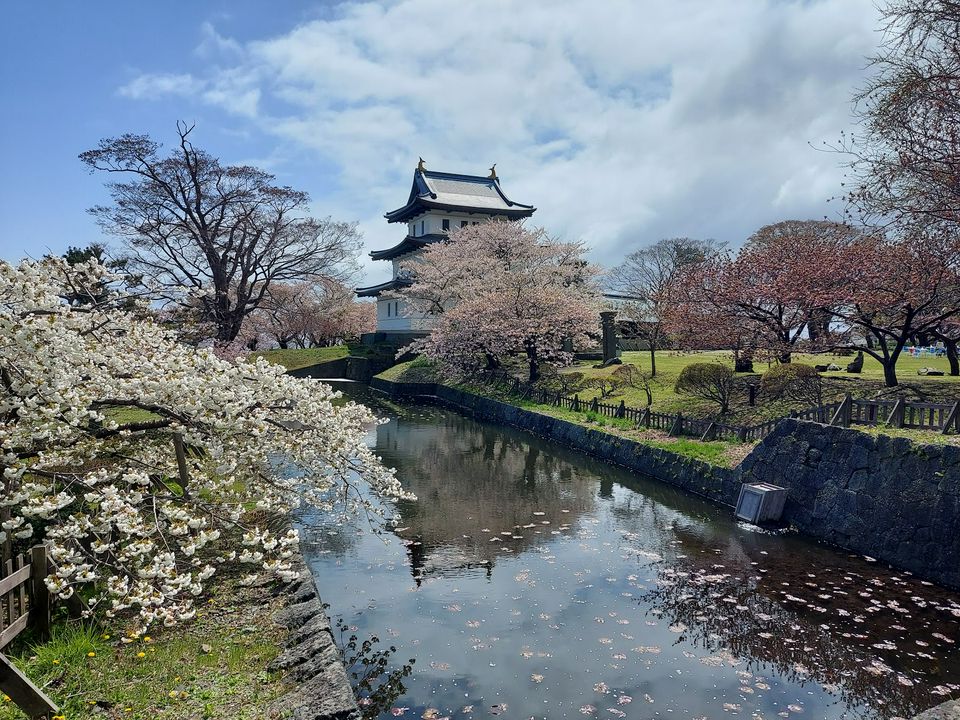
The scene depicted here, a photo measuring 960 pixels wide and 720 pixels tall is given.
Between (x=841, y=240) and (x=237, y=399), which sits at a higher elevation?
(x=841, y=240)

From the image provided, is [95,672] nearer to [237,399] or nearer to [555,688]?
A: [237,399]

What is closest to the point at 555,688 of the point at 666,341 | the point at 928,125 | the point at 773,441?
the point at 773,441

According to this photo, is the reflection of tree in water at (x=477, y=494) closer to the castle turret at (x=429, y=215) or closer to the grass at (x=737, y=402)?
the grass at (x=737, y=402)

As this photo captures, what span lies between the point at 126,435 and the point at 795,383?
686 inches

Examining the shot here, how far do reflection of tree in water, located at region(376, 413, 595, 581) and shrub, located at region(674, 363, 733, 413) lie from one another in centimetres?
503

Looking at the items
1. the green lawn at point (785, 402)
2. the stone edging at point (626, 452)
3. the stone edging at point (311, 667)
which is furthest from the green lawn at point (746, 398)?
the stone edging at point (311, 667)

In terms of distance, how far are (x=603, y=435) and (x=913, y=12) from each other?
13.0 metres

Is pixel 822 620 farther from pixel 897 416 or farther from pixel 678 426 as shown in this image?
pixel 678 426

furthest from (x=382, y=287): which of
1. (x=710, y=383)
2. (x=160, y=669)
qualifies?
(x=160, y=669)

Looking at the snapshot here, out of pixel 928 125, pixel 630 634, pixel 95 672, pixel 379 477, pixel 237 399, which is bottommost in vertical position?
pixel 630 634

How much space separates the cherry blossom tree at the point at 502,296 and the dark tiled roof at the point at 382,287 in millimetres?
2523

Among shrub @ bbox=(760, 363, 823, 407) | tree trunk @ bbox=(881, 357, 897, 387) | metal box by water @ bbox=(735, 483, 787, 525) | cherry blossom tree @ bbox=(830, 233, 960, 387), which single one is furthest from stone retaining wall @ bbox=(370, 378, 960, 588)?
tree trunk @ bbox=(881, 357, 897, 387)

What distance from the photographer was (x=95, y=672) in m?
5.77

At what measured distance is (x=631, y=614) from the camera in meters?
8.79
